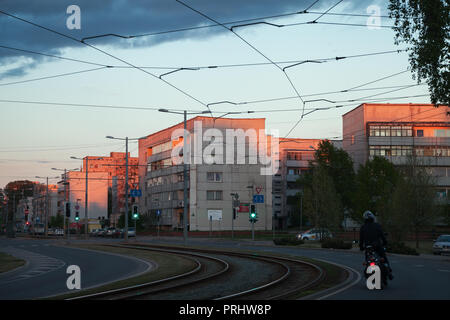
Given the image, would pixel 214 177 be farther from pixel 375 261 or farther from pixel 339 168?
pixel 375 261

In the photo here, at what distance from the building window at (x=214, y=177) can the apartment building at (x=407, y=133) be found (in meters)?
22.3

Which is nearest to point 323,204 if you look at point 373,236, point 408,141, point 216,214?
point 408,141

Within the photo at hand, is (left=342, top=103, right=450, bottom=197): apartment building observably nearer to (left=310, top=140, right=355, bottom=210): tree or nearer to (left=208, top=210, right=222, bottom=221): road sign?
(left=310, top=140, right=355, bottom=210): tree

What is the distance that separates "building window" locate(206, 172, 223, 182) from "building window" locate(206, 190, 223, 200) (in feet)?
5.56

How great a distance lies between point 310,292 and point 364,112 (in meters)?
70.2

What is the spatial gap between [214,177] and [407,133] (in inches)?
1143

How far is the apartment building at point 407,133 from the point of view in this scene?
259 ft

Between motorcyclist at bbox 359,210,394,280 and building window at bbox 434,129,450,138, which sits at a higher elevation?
building window at bbox 434,129,450,138

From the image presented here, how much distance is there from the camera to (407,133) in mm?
79875

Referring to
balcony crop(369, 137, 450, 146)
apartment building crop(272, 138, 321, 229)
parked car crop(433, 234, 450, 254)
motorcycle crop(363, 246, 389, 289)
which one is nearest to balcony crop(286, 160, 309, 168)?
apartment building crop(272, 138, 321, 229)

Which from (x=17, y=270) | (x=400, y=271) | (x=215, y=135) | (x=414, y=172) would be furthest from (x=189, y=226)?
(x=400, y=271)

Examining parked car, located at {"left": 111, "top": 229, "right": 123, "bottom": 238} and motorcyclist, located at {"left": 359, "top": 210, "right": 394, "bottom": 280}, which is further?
parked car, located at {"left": 111, "top": 229, "right": 123, "bottom": 238}

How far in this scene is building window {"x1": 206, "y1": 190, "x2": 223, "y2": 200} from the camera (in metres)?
87.1

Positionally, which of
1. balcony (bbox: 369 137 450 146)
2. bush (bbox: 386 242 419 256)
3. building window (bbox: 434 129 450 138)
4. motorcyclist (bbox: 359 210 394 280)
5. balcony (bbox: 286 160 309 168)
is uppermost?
building window (bbox: 434 129 450 138)
